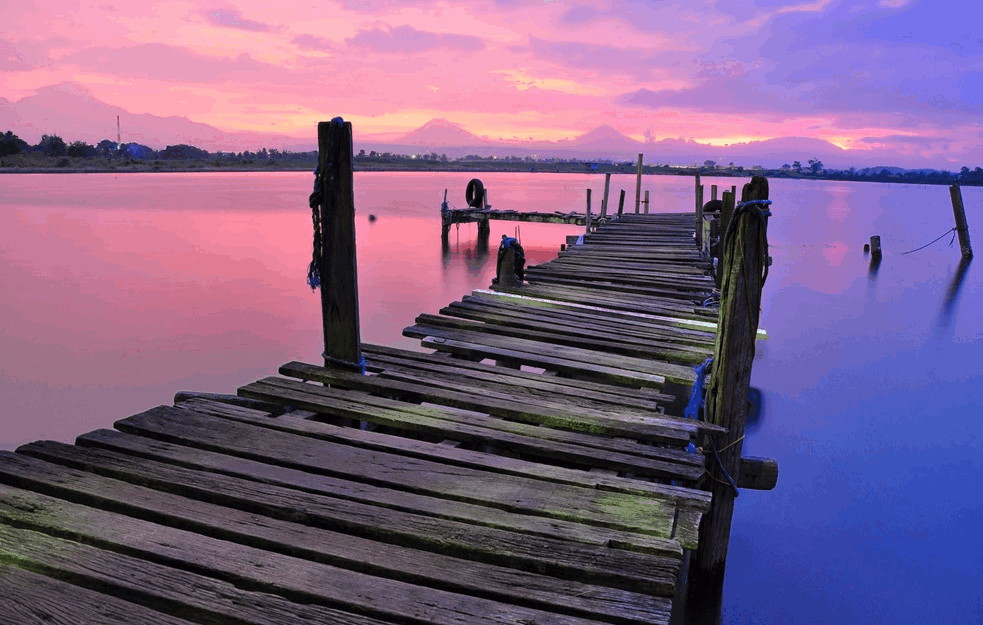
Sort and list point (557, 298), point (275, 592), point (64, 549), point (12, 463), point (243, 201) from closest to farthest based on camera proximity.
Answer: point (275, 592), point (64, 549), point (12, 463), point (557, 298), point (243, 201)

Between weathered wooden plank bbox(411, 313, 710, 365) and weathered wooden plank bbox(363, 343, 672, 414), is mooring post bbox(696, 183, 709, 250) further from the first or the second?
weathered wooden plank bbox(363, 343, 672, 414)

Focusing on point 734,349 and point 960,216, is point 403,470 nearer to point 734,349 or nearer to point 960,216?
point 734,349

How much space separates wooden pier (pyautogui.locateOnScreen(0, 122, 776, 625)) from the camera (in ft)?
9.14

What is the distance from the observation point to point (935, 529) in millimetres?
8133

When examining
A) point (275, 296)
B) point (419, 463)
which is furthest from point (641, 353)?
point (275, 296)

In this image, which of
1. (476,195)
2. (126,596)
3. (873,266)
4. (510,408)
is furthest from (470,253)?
(126,596)

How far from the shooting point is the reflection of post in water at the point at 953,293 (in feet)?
65.5

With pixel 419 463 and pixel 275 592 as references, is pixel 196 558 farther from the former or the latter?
pixel 419 463

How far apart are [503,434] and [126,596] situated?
237 cm

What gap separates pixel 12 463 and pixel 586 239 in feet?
44.3

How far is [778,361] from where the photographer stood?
15.3 meters

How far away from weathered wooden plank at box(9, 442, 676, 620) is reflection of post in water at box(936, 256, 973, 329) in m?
20.1

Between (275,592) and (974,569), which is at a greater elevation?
(275,592)

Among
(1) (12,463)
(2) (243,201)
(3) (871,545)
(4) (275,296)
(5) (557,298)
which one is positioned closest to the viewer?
(1) (12,463)
